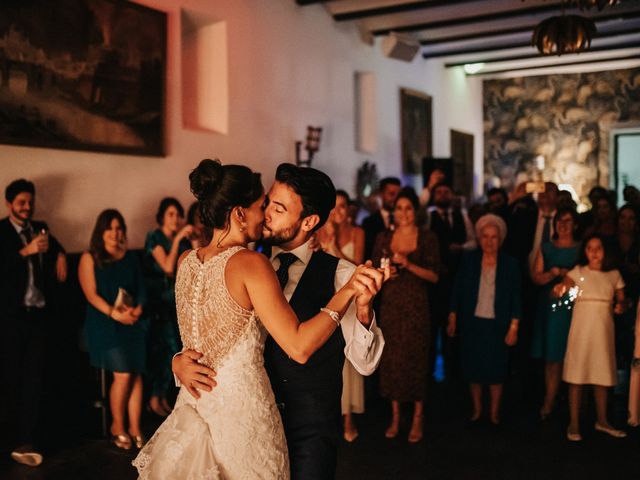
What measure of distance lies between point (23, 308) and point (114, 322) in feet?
1.91

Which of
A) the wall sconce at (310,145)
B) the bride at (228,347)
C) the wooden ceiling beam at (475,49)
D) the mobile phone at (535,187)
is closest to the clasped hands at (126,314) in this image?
the bride at (228,347)

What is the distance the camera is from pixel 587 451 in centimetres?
455

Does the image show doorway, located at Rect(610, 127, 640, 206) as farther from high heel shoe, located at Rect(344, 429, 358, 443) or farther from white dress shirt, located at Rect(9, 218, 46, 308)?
white dress shirt, located at Rect(9, 218, 46, 308)

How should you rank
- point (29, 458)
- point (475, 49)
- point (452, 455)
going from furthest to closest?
point (475, 49)
point (452, 455)
point (29, 458)

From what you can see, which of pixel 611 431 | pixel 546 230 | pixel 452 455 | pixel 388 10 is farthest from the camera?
pixel 388 10

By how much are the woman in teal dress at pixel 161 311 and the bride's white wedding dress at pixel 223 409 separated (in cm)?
331

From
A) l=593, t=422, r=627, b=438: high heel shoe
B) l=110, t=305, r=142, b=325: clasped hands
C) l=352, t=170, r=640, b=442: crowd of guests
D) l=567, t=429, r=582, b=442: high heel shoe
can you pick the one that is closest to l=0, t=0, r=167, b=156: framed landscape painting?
l=110, t=305, r=142, b=325: clasped hands

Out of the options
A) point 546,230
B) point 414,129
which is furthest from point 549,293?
point 414,129

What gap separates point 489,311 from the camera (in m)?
4.96

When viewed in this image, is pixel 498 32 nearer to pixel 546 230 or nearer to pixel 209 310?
pixel 546 230

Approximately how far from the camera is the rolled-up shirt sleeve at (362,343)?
6.84ft

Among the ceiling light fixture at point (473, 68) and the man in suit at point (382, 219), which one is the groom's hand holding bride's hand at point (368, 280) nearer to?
the man in suit at point (382, 219)

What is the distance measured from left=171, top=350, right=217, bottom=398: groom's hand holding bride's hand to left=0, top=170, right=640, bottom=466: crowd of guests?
8.16ft

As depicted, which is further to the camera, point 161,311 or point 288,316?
point 161,311
